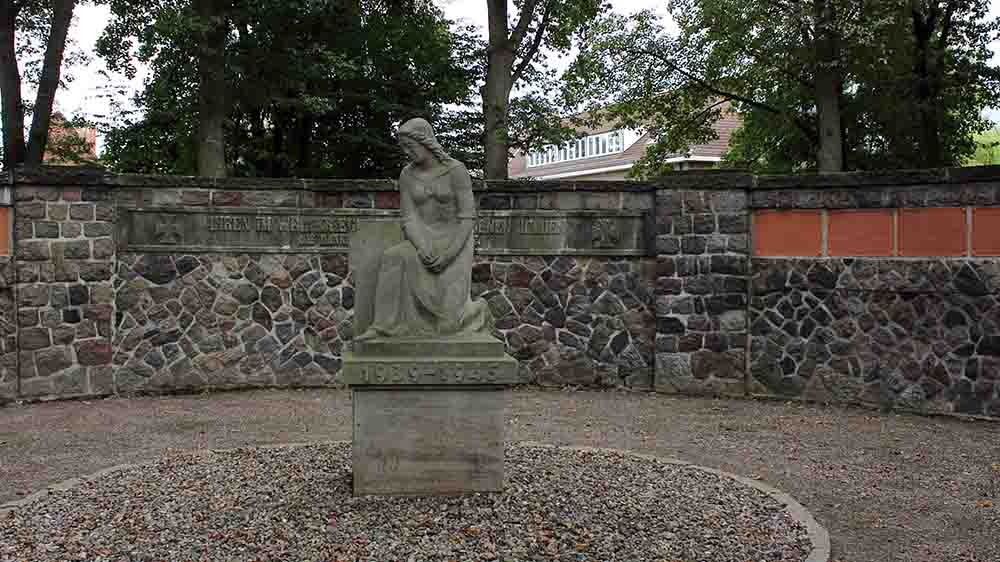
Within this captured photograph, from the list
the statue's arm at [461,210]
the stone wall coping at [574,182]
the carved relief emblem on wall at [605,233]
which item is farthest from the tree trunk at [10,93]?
the statue's arm at [461,210]

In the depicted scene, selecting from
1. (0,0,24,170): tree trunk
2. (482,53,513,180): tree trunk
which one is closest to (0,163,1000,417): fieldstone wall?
(0,0,24,170): tree trunk

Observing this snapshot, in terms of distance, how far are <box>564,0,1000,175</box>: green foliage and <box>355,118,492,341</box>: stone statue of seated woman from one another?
1095 centimetres

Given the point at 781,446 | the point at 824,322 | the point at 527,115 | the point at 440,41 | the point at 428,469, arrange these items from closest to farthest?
1. the point at 428,469
2. the point at 781,446
3. the point at 824,322
4. the point at 527,115
5. the point at 440,41

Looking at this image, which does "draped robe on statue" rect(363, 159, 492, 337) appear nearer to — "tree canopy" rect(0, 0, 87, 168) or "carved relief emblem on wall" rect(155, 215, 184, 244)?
"carved relief emblem on wall" rect(155, 215, 184, 244)

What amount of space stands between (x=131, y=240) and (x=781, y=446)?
745cm

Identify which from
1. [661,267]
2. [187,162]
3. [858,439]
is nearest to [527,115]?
[187,162]

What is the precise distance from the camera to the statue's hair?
6.38m

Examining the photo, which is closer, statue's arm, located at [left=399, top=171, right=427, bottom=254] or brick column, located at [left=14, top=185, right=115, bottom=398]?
statue's arm, located at [left=399, top=171, right=427, bottom=254]

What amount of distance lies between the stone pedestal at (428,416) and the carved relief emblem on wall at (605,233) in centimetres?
575

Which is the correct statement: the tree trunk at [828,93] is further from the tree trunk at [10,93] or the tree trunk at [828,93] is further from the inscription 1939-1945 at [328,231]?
the tree trunk at [10,93]

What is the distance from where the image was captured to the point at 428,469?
6.07 metres

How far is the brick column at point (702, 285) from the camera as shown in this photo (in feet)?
37.0

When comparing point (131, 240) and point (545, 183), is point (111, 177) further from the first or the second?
point (545, 183)

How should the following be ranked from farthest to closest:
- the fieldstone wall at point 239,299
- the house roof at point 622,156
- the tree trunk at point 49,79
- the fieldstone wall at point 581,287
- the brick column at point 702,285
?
the house roof at point 622,156
the tree trunk at point 49,79
the brick column at point 702,285
the fieldstone wall at point 239,299
the fieldstone wall at point 581,287
